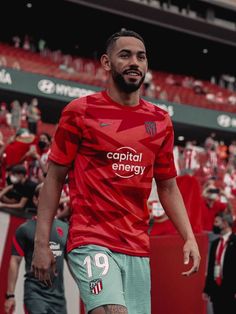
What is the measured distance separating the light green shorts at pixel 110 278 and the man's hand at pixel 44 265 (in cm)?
13

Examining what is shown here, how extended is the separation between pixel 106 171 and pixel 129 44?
602mm

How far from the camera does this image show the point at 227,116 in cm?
2925

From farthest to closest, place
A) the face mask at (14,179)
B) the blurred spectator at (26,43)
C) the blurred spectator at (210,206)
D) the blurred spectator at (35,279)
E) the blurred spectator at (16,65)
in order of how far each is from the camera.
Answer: the blurred spectator at (26,43) < the blurred spectator at (16,65) < the blurred spectator at (210,206) < the face mask at (14,179) < the blurred spectator at (35,279)

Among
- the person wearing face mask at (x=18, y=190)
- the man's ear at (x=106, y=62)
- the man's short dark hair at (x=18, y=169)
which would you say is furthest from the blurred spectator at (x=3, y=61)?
the man's ear at (x=106, y=62)

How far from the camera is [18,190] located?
7.98 metres

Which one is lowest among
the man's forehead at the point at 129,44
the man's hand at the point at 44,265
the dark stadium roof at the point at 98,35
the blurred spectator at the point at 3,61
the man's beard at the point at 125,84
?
the man's hand at the point at 44,265

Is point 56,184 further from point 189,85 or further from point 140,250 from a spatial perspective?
point 189,85

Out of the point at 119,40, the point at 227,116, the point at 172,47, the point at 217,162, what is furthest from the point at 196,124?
the point at 119,40

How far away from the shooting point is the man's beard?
120 inches

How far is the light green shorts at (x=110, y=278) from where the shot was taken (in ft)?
9.36

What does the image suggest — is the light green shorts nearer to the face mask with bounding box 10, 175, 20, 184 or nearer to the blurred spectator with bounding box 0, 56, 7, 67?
the face mask with bounding box 10, 175, 20, 184

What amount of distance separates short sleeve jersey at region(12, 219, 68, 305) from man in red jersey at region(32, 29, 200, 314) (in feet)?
6.41

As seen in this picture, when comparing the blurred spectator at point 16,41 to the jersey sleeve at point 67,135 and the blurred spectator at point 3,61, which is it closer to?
the blurred spectator at point 3,61

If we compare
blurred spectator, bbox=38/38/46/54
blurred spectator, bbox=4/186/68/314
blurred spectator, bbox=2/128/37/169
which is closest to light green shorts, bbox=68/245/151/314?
blurred spectator, bbox=4/186/68/314
